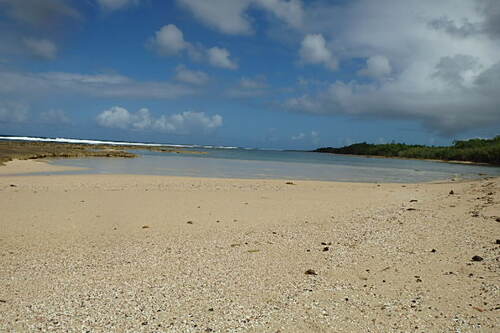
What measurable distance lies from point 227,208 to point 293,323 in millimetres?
8087

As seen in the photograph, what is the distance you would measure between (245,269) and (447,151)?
106795 mm

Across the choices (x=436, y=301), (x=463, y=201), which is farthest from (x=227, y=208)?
(x=463, y=201)

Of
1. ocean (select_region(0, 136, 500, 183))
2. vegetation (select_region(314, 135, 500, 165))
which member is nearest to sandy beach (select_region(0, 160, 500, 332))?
ocean (select_region(0, 136, 500, 183))

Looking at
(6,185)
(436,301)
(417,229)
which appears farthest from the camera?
(6,185)

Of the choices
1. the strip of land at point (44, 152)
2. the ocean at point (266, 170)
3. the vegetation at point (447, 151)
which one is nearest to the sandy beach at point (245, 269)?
the ocean at point (266, 170)

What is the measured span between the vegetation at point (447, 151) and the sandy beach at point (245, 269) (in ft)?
255

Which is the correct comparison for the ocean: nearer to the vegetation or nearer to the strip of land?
the strip of land

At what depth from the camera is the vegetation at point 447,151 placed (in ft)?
252

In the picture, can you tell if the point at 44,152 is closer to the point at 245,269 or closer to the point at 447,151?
the point at 245,269

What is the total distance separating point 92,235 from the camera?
8.30 metres

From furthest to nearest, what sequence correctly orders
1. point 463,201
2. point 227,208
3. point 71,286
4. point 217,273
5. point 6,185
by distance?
point 6,185, point 463,201, point 227,208, point 217,273, point 71,286

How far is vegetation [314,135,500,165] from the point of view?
76769mm

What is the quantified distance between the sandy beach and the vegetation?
255ft

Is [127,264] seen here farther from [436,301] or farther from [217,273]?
[436,301]
